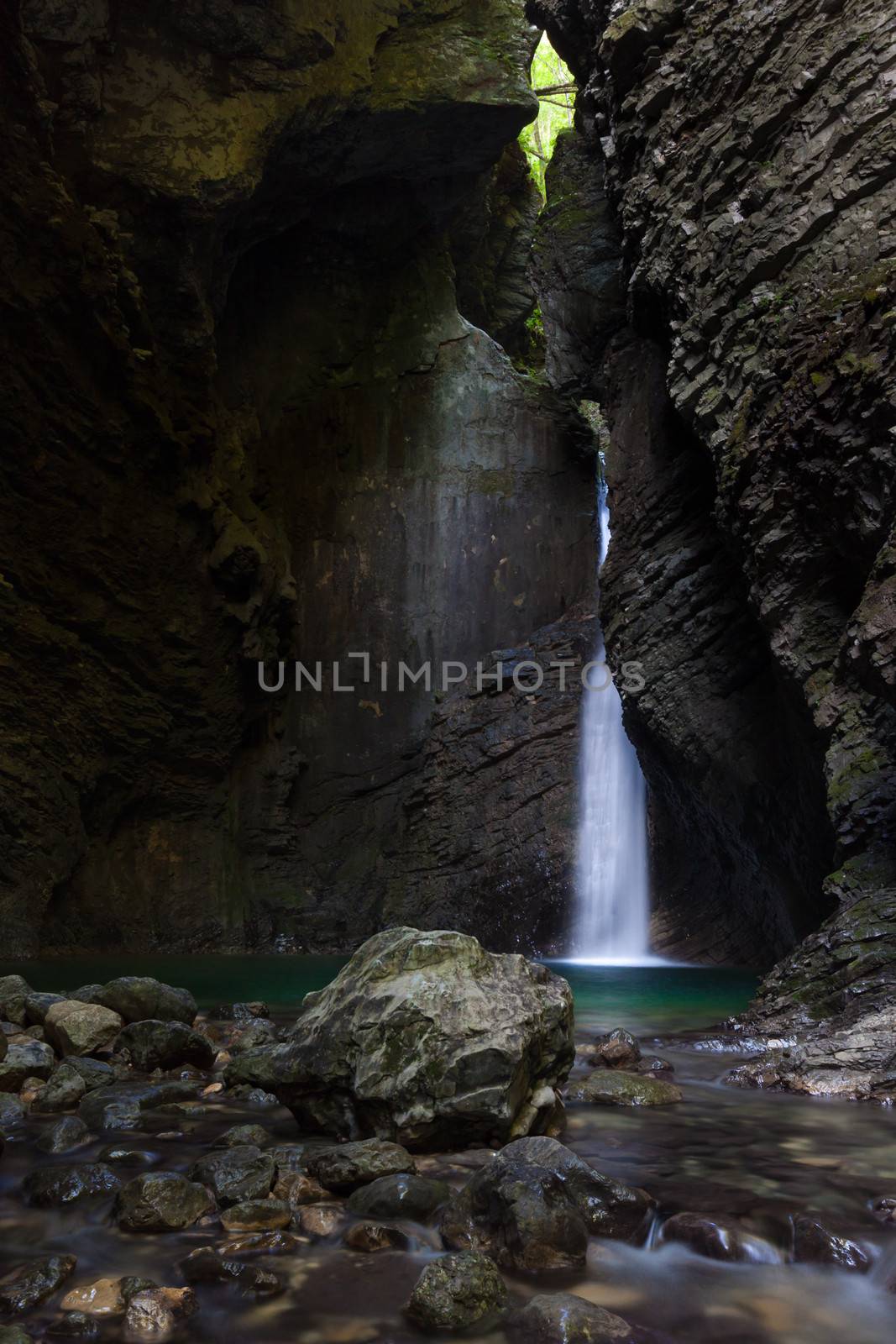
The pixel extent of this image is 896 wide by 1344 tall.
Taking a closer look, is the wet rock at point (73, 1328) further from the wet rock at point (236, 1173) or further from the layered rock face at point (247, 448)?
the layered rock face at point (247, 448)

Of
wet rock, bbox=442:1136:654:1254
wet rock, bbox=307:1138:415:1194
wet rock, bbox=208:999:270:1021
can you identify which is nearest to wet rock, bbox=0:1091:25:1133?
wet rock, bbox=307:1138:415:1194

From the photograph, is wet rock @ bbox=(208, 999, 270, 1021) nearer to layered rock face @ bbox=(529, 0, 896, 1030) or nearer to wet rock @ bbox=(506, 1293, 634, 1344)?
layered rock face @ bbox=(529, 0, 896, 1030)

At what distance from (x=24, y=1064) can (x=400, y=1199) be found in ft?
8.58

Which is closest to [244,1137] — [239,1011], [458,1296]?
[458,1296]

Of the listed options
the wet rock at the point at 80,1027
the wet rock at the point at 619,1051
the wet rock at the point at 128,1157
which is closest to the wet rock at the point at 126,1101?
the wet rock at the point at 128,1157

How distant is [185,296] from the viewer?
14.0 meters

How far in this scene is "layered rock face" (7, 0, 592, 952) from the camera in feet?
41.4

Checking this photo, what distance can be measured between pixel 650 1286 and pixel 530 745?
13.6m

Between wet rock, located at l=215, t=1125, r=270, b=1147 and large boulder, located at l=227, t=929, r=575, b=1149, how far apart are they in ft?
0.68

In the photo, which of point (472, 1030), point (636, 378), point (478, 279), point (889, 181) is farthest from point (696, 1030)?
point (478, 279)

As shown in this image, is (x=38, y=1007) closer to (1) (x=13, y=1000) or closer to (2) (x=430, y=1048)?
(1) (x=13, y=1000)

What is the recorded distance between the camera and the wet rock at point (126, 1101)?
3.99 metres

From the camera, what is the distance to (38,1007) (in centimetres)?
577

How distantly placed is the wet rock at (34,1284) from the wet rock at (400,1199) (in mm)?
836
